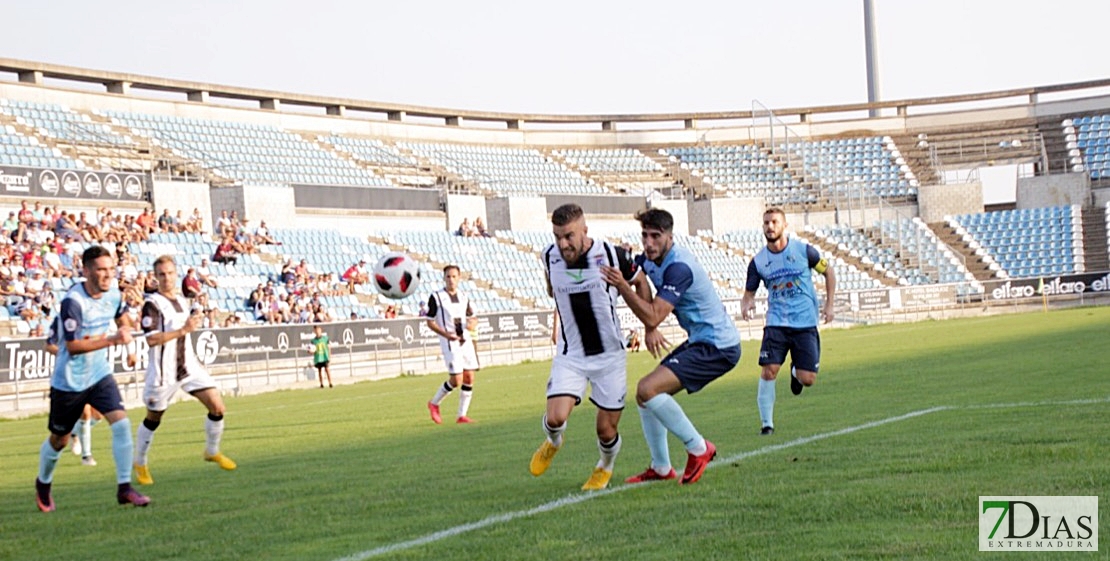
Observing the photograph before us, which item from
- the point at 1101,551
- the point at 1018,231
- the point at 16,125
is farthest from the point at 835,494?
the point at 1018,231

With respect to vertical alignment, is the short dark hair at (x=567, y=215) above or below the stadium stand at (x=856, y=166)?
below

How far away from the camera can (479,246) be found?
5159 centimetres

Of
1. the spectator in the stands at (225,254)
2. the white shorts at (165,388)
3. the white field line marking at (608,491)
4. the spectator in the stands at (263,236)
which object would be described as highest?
the spectator in the stands at (263,236)

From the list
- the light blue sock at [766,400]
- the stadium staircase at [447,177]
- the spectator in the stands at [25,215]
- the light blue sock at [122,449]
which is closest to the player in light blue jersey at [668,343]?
the light blue sock at [766,400]

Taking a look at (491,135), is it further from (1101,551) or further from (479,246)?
(1101,551)

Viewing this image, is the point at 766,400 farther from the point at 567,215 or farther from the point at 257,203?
the point at 257,203

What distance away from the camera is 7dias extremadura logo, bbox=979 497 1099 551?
6578 mm

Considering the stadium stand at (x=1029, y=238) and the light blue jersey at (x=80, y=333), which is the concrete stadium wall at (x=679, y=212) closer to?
→ the stadium stand at (x=1029, y=238)

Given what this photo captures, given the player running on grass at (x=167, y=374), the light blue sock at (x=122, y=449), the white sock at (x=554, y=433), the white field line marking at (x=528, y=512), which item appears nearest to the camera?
the white field line marking at (x=528, y=512)

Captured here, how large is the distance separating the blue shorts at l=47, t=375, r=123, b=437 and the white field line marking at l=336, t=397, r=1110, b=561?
3.93 meters

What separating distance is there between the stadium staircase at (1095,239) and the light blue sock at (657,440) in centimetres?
5159

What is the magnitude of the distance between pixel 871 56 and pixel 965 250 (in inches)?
672

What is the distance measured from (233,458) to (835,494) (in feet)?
28.5

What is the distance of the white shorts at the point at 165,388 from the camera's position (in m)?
13.2
